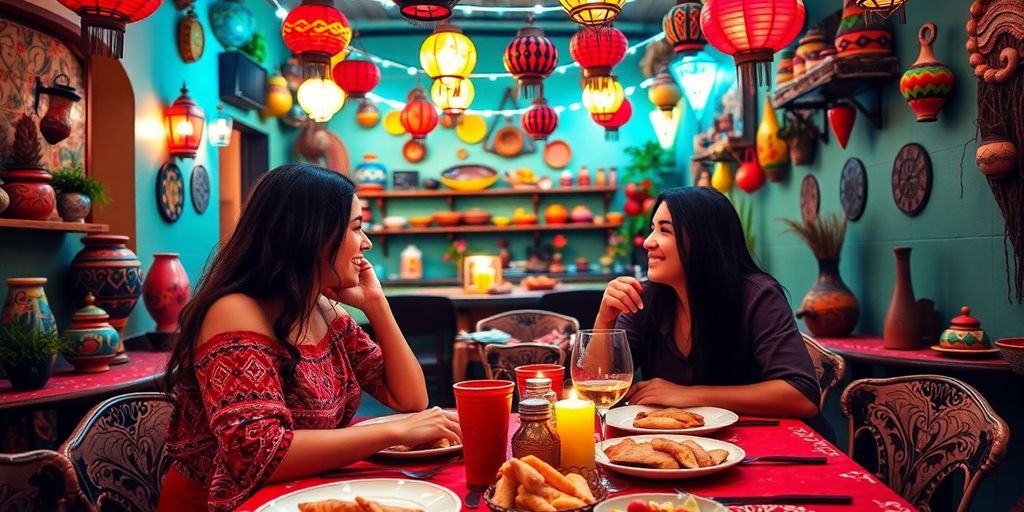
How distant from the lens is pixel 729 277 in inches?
83.0

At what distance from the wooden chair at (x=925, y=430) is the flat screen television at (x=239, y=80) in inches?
206

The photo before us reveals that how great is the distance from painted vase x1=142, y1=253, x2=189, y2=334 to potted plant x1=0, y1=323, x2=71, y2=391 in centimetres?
120

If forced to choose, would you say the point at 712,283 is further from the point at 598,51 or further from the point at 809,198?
the point at 809,198

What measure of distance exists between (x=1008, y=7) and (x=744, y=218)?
3.59 m

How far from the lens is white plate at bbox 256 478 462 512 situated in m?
1.19

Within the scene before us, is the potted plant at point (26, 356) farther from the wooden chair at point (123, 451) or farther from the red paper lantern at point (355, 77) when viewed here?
the red paper lantern at point (355, 77)

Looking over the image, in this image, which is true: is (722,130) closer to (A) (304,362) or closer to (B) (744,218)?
(B) (744,218)

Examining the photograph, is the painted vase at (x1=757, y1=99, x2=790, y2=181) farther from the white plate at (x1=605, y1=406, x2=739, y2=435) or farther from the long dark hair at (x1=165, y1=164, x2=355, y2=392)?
the long dark hair at (x1=165, y1=164, x2=355, y2=392)

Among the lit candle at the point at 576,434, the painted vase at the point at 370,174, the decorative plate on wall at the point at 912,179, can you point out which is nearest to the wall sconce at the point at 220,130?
the painted vase at the point at 370,174

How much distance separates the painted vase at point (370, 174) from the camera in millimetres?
8156

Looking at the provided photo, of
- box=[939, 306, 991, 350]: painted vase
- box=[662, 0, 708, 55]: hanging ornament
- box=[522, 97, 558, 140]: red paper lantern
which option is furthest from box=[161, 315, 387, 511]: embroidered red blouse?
box=[522, 97, 558, 140]: red paper lantern

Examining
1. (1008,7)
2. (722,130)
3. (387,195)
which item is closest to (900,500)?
(1008,7)

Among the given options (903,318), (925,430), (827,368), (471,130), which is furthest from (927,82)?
(471,130)

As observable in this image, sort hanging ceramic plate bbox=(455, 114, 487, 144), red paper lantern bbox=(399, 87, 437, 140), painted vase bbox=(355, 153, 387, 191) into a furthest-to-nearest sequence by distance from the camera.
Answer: hanging ceramic plate bbox=(455, 114, 487, 144)
painted vase bbox=(355, 153, 387, 191)
red paper lantern bbox=(399, 87, 437, 140)
